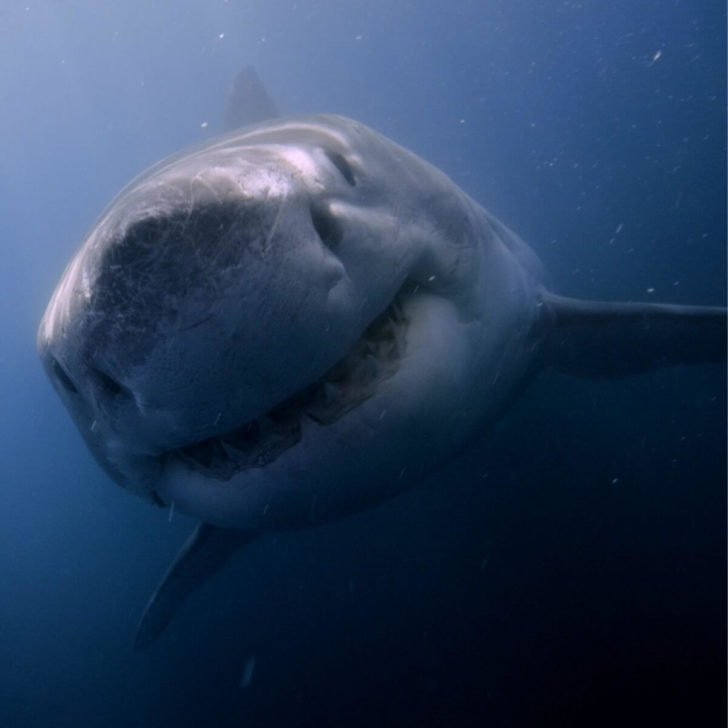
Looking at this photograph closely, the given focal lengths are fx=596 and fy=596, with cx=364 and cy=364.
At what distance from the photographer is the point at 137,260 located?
1301 mm

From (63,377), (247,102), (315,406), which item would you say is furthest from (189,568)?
(247,102)

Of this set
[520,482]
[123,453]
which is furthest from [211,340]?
[520,482]

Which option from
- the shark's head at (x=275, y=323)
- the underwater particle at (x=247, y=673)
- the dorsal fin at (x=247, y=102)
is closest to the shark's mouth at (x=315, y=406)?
the shark's head at (x=275, y=323)

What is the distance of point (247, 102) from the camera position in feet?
35.1

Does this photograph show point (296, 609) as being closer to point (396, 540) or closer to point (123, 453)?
point (396, 540)

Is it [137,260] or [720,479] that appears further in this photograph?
[720,479]

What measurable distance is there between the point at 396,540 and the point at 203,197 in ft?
22.3

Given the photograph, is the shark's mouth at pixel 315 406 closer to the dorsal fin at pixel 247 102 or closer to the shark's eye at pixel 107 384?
the shark's eye at pixel 107 384

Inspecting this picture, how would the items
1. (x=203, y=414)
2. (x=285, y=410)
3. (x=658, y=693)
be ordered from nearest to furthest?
(x=203, y=414) → (x=285, y=410) → (x=658, y=693)

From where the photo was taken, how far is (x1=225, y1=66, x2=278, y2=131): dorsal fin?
34.9 ft

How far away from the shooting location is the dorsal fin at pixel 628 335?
4230 millimetres

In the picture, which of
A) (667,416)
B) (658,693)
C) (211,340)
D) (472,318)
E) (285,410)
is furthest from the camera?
(667,416)

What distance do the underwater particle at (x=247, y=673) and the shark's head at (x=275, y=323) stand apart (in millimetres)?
6549

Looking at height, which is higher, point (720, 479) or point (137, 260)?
Answer: point (137, 260)
